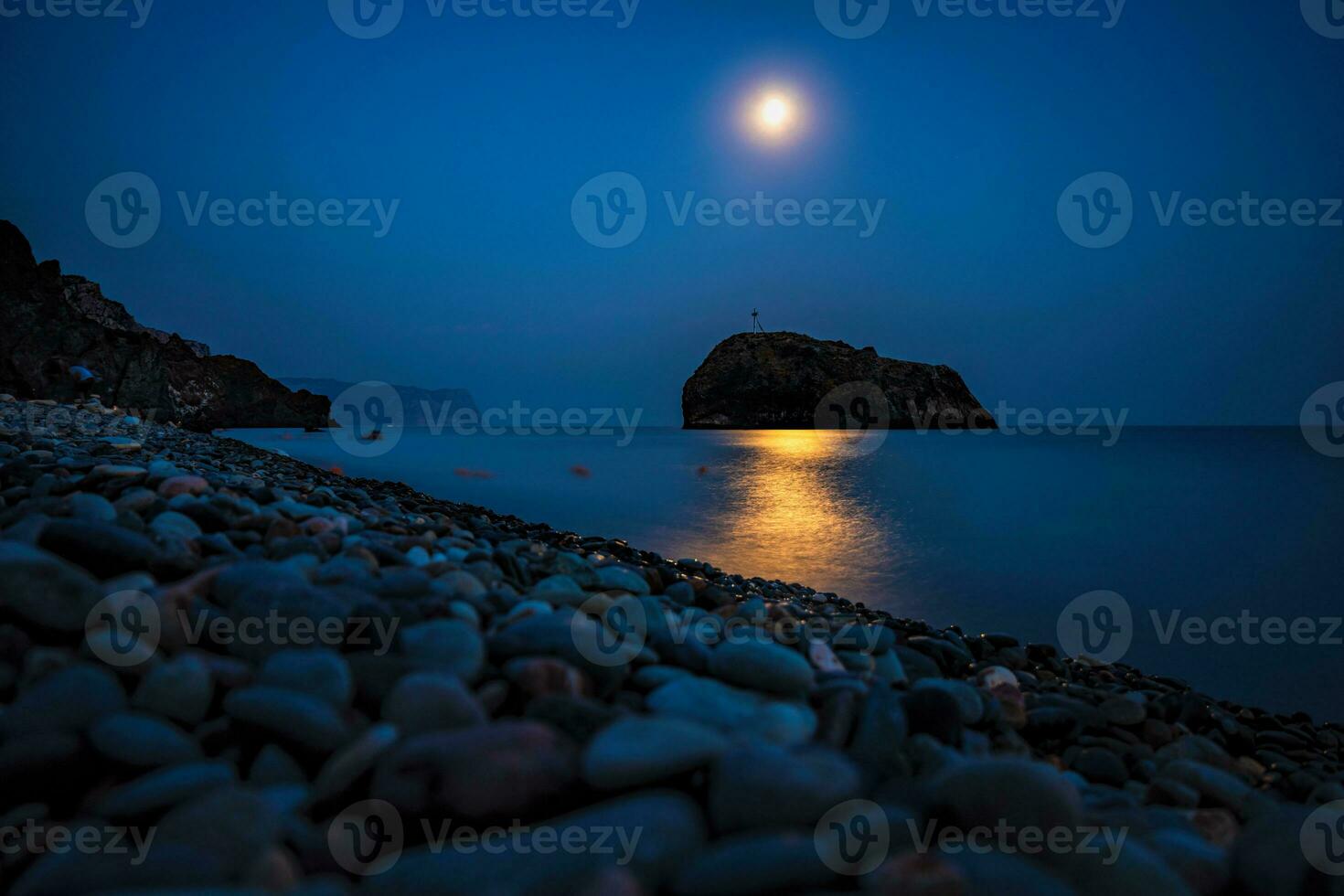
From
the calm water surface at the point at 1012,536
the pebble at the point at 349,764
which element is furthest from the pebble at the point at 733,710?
the calm water surface at the point at 1012,536

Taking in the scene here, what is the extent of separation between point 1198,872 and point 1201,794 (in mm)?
890

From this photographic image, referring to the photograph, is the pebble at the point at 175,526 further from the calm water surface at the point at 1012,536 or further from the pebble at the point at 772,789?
the calm water surface at the point at 1012,536

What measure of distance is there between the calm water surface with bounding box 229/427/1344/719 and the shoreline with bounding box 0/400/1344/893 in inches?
160

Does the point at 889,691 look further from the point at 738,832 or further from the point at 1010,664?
the point at 1010,664

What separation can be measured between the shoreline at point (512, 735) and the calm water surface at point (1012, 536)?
406 centimetres

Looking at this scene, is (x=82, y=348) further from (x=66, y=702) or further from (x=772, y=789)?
(x=772, y=789)

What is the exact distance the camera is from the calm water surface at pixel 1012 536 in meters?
6.08

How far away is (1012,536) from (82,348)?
35.7 metres

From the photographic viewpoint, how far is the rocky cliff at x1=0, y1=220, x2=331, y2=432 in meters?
23.2

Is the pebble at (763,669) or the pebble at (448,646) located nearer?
the pebble at (448,646)

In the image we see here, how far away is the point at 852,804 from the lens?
116cm

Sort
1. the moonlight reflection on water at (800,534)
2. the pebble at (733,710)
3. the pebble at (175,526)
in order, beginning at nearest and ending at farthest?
the pebble at (733,710) < the pebble at (175,526) < the moonlight reflection on water at (800,534)

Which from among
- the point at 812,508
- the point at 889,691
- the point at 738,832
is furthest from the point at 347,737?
the point at 812,508

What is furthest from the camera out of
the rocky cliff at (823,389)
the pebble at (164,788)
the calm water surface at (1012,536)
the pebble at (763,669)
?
the rocky cliff at (823,389)
